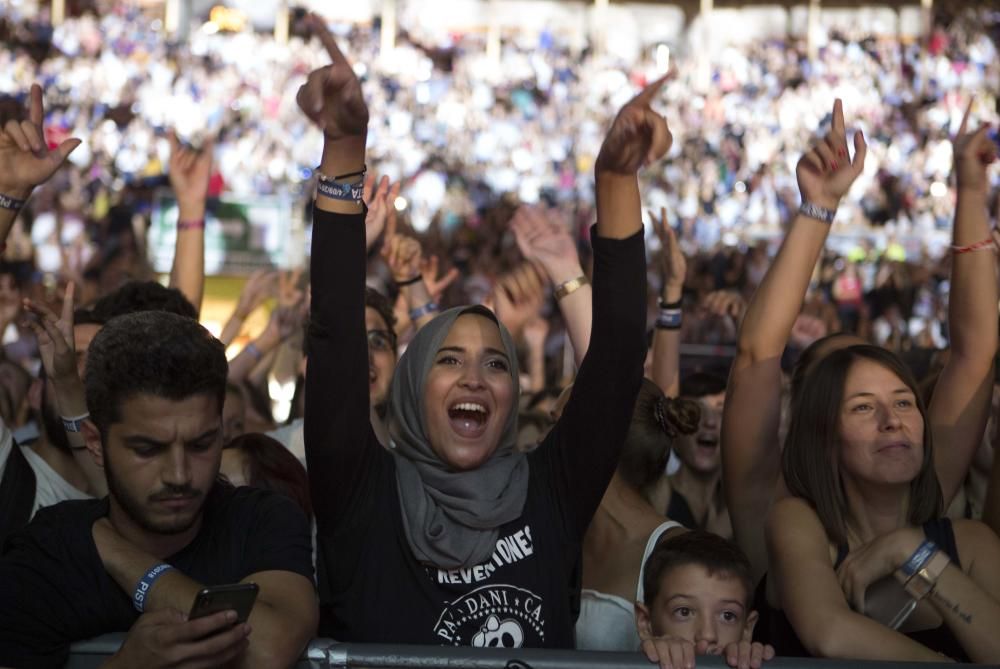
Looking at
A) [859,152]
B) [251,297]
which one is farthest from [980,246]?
[251,297]

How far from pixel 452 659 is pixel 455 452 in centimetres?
45

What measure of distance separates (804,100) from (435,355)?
18724 mm

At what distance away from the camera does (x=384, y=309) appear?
12.4ft

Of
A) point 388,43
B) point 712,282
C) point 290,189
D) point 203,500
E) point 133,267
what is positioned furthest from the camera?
point 388,43

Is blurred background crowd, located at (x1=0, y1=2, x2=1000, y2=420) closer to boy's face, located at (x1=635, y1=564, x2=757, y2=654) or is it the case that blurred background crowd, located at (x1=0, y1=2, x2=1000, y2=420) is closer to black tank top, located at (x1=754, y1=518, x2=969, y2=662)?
black tank top, located at (x1=754, y1=518, x2=969, y2=662)

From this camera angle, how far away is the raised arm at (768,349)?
2742 millimetres

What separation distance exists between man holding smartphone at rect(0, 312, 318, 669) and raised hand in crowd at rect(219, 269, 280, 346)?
264cm

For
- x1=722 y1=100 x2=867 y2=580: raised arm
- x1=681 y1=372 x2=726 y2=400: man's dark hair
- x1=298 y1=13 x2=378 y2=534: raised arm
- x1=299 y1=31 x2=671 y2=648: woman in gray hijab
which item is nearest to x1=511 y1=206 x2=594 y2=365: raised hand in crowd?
x1=722 y1=100 x2=867 y2=580: raised arm

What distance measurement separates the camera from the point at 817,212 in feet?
9.04

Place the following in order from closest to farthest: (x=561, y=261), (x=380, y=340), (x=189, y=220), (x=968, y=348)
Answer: (x=968, y=348), (x=561, y=261), (x=380, y=340), (x=189, y=220)

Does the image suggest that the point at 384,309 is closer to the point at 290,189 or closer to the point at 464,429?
the point at 464,429

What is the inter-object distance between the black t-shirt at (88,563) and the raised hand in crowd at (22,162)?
0.78m

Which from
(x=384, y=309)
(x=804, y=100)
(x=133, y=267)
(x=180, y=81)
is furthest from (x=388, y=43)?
(x=384, y=309)

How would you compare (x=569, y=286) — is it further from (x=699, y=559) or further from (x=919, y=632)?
(x=919, y=632)
